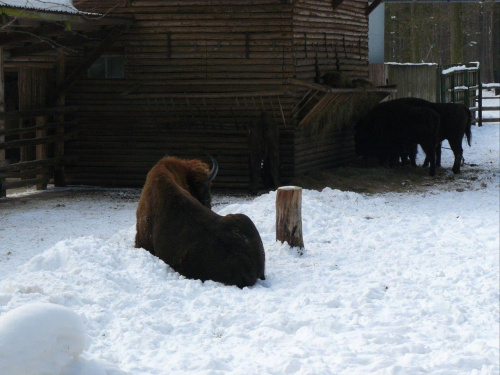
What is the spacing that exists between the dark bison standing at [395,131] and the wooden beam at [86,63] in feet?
19.6

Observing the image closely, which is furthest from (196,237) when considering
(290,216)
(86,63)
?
(86,63)

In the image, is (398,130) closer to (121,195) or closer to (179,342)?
(121,195)

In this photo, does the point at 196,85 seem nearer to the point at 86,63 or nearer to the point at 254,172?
the point at 254,172

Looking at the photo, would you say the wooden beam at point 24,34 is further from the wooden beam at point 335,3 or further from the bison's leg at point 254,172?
the wooden beam at point 335,3

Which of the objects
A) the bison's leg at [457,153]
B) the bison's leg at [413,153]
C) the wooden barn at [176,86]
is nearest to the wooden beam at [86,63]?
the wooden barn at [176,86]

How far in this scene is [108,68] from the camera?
17.5 m

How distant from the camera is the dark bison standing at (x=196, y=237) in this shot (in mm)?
8430

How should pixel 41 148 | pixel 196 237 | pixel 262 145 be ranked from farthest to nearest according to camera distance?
pixel 41 148, pixel 262 145, pixel 196 237

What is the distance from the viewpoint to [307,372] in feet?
19.8

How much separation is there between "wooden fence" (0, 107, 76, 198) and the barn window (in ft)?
3.07

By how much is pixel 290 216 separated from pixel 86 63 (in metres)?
7.89

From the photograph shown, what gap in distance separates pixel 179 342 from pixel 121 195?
9643 mm

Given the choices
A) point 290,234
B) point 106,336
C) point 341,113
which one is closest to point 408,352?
point 106,336

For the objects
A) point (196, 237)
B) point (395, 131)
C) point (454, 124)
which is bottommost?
point (196, 237)
